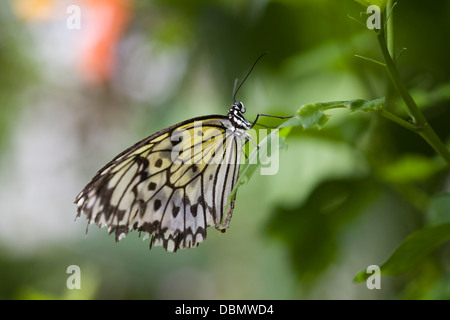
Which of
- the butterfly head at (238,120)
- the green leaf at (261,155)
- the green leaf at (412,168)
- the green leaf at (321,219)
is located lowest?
the green leaf at (261,155)

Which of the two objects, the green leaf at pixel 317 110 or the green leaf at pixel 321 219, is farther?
the green leaf at pixel 321 219

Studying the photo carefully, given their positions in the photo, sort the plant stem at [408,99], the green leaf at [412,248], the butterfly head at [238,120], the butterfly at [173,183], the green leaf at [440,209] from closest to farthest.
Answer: the plant stem at [408,99], the green leaf at [412,248], the green leaf at [440,209], the butterfly at [173,183], the butterfly head at [238,120]

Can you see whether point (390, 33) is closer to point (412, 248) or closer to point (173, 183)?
point (412, 248)

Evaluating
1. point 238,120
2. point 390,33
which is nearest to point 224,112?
point 238,120

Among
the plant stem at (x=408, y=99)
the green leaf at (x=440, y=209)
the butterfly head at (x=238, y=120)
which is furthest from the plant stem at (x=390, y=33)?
the butterfly head at (x=238, y=120)

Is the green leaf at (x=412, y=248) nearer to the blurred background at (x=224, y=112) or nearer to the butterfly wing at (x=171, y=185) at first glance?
the blurred background at (x=224, y=112)
